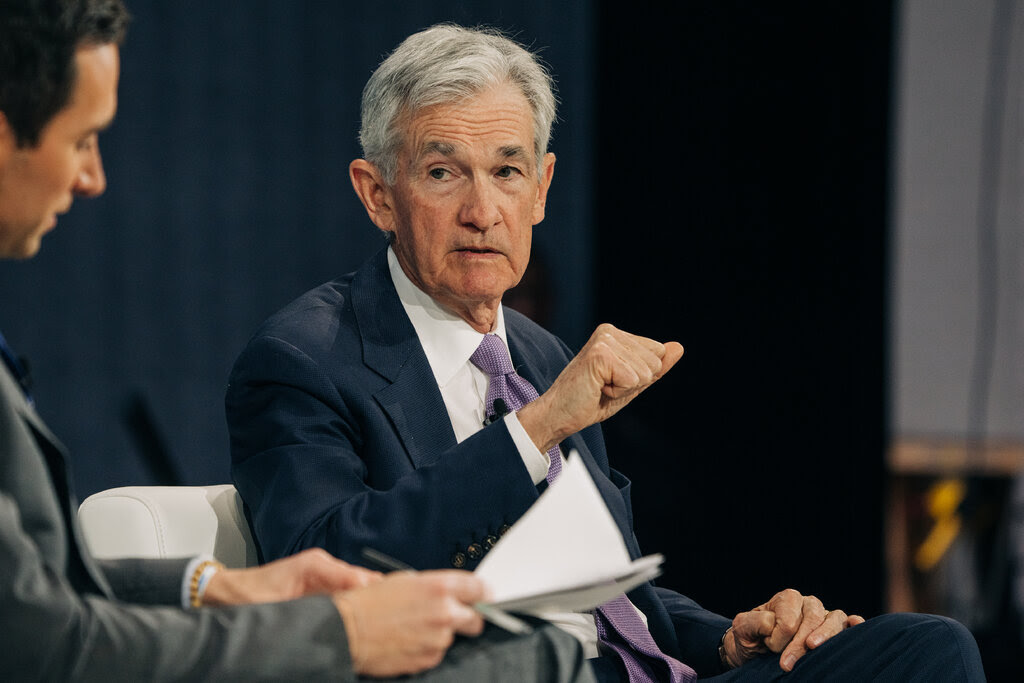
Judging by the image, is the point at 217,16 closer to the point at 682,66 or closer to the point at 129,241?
the point at 129,241

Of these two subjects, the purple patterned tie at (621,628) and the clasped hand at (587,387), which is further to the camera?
the purple patterned tie at (621,628)

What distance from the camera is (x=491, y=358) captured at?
1.87 m

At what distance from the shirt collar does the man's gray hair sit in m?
0.19

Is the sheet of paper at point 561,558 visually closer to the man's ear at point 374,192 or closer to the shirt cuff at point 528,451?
the shirt cuff at point 528,451

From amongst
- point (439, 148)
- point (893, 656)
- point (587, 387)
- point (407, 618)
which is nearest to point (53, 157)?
point (407, 618)

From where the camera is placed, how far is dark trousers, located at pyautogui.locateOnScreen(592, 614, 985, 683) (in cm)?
155

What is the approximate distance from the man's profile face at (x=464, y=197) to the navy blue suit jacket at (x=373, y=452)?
9 cm

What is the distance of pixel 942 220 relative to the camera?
443 cm

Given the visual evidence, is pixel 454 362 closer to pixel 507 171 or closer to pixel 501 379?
pixel 501 379

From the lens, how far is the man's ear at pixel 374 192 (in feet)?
6.45

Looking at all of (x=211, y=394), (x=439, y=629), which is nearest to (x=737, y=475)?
(x=211, y=394)

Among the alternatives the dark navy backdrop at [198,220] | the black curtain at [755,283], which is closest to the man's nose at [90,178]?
the black curtain at [755,283]

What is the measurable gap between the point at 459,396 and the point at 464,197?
329mm

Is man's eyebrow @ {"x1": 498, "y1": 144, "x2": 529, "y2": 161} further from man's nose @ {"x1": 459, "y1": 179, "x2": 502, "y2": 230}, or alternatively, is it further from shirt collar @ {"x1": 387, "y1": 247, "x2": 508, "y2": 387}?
shirt collar @ {"x1": 387, "y1": 247, "x2": 508, "y2": 387}
